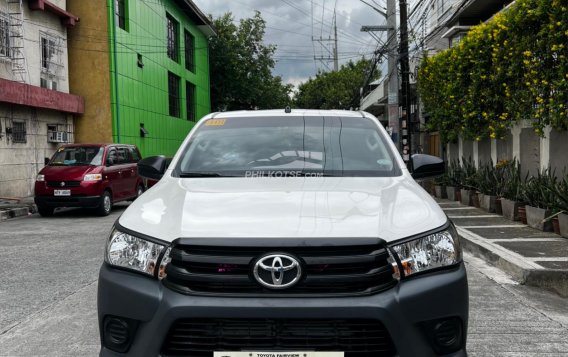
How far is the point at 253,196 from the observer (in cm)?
285

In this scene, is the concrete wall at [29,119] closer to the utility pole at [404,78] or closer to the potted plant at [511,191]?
the utility pole at [404,78]

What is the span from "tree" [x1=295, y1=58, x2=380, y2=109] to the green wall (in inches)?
1043

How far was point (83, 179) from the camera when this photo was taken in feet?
40.0

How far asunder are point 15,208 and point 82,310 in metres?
9.99

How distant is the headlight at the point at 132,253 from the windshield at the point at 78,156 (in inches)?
422

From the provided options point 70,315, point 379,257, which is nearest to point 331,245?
point 379,257

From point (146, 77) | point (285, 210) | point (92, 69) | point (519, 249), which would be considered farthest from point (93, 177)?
point (146, 77)

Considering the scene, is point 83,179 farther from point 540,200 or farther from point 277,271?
point 277,271

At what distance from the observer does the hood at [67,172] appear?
480 inches

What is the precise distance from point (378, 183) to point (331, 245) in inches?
38.7

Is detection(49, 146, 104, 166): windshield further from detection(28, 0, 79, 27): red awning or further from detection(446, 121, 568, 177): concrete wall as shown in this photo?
detection(446, 121, 568, 177): concrete wall

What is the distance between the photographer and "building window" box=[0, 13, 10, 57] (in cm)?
1627

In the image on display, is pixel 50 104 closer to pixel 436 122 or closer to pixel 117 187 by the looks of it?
pixel 117 187

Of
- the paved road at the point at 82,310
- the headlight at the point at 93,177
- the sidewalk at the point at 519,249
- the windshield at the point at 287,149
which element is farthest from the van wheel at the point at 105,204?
the windshield at the point at 287,149
